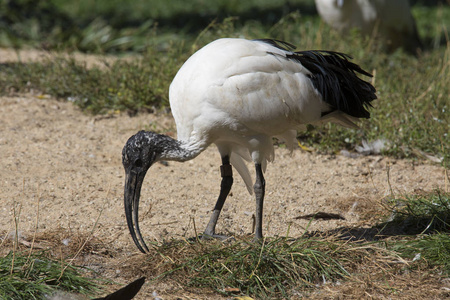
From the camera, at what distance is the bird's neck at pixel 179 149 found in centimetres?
384

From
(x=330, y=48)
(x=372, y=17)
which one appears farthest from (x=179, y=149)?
(x=372, y=17)

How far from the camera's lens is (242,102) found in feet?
12.1

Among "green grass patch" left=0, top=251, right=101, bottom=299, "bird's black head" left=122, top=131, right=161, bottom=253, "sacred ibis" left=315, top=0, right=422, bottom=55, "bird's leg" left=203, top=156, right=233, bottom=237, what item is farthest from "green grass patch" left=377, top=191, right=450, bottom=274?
"sacred ibis" left=315, top=0, right=422, bottom=55

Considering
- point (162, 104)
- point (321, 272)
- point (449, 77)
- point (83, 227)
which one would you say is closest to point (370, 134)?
point (449, 77)

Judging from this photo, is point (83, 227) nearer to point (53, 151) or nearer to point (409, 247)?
point (53, 151)

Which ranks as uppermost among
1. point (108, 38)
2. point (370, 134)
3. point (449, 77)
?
point (449, 77)

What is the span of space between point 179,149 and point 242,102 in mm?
525

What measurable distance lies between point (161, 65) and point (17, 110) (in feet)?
5.26

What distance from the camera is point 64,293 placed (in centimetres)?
316

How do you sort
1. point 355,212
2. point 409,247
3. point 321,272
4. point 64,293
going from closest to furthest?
point 64,293, point 321,272, point 409,247, point 355,212

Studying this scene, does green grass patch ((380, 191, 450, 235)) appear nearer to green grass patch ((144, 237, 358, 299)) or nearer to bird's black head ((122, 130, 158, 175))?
green grass patch ((144, 237, 358, 299))

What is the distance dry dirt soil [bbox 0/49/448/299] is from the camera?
394 cm

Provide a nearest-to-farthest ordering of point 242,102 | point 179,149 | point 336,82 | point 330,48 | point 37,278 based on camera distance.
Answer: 1. point 37,278
2. point 242,102
3. point 179,149
4. point 336,82
5. point 330,48

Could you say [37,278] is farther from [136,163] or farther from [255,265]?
[255,265]
